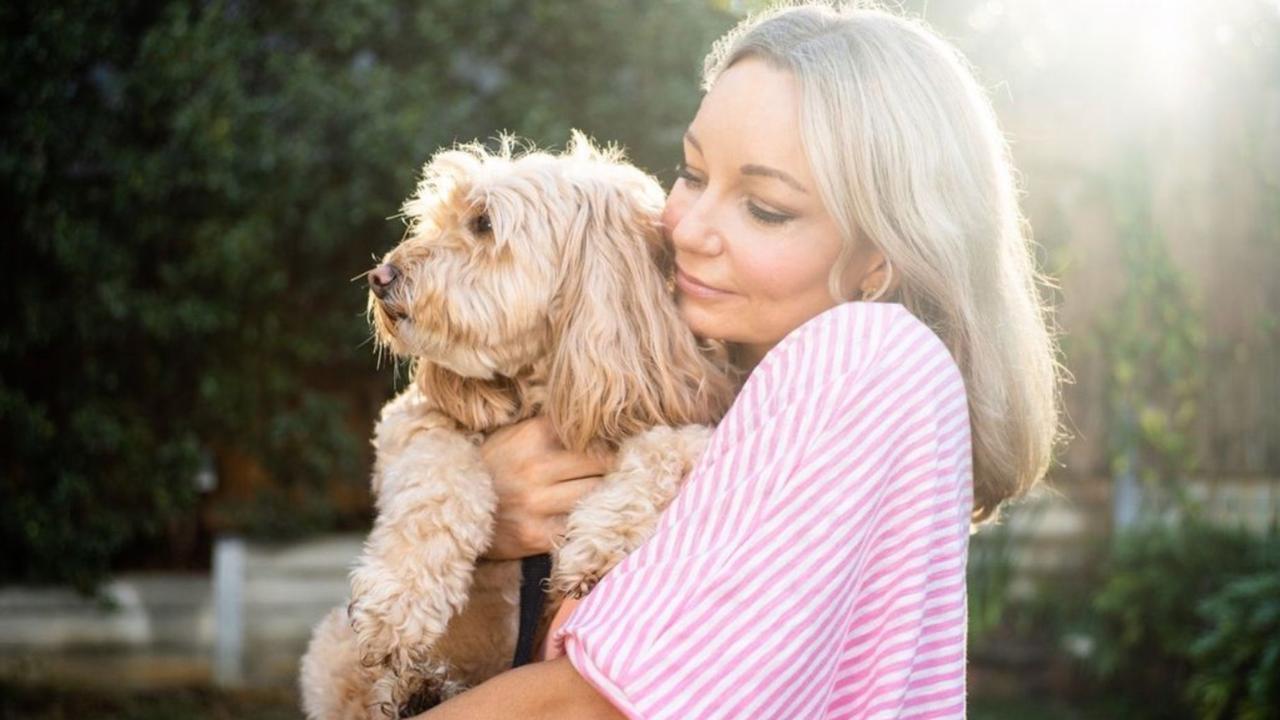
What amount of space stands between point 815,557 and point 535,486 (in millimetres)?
1040

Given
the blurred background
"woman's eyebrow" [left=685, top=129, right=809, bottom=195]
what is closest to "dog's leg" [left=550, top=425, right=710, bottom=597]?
"woman's eyebrow" [left=685, top=129, right=809, bottom=195]

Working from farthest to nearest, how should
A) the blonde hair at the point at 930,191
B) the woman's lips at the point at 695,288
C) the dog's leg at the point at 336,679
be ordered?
the dog's leg at the point at 336,679
the woman's lips at the point at 695,288
the blonde hair at the point at 930,191

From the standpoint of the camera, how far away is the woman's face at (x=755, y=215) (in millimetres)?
2213

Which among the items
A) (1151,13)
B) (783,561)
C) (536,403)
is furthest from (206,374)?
(783,561)

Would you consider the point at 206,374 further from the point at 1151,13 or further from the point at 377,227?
the point at 1151,13

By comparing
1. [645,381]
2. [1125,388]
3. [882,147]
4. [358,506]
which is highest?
[882,147]

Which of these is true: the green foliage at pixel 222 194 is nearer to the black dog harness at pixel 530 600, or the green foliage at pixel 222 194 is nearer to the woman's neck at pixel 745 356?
the woman's neck at pixel 745 356

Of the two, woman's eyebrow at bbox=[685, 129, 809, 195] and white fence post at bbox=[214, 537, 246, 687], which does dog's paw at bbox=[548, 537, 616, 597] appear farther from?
white fence post at bbox=[214, 537, 246, 687]

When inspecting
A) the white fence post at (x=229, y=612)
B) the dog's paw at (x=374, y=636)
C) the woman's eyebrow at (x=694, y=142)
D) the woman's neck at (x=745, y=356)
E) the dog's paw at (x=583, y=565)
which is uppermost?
the woman's eyebrow at (x=694, y=142)

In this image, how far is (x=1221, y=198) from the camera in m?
7.39

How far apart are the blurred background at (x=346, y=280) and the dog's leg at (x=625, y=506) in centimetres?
490

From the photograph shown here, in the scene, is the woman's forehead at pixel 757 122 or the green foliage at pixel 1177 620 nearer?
the woman's forehead at pixel 757 122

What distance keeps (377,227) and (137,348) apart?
170 centimetres

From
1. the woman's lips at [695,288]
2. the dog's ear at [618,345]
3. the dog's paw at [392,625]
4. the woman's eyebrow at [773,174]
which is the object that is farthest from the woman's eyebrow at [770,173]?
the dog's paw at [392,625]
